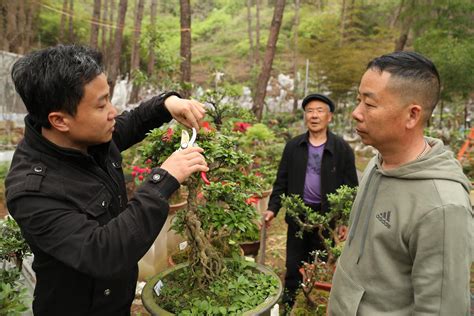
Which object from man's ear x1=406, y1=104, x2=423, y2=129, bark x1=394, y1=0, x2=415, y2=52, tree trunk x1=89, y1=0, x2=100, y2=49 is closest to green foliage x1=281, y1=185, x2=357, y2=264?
man's ear x1=406, y1=104, x2=423, y2=129

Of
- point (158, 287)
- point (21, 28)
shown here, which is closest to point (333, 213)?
point (158, 287)

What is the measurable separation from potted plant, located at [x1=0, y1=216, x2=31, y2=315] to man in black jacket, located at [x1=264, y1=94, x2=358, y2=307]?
180cm

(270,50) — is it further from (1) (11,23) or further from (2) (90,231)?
(1) (11,23)

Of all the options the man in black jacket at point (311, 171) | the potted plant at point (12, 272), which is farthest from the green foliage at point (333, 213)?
the potted plant at point (12, 272)

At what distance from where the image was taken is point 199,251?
2.04 m

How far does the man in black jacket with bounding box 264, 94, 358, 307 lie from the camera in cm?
321

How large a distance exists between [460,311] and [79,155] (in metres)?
1.42

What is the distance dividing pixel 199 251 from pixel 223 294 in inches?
10.0

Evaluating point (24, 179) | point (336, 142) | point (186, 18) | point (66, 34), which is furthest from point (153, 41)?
point (66, 34)

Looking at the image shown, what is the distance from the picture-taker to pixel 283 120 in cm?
1298

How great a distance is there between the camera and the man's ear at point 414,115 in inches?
52.6

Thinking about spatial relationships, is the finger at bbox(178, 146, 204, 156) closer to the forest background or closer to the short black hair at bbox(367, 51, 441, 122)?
the short black hair at bbox(367, 51, 441, 122)

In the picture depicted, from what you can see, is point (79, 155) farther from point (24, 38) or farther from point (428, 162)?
point (24, 38)

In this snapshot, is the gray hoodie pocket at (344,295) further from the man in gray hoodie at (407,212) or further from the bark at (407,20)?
the bark at (407,20)
